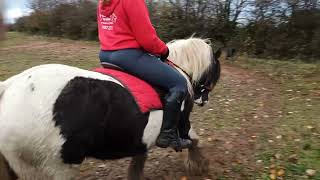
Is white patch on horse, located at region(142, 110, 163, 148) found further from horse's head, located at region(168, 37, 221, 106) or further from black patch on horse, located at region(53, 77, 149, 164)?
horse's head, located at region(168, 37, 221, 106)

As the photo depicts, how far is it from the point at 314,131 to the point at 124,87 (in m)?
4.10

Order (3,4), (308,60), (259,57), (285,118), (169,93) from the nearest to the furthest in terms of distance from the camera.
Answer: (3,4) → (169,93) → (285,118) → (308,60) → (259,57)

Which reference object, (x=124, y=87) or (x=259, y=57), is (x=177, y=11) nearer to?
(x=259, y=57)

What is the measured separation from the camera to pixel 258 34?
57.4ft

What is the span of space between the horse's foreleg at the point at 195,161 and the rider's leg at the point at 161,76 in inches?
37.5

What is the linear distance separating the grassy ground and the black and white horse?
95 cm

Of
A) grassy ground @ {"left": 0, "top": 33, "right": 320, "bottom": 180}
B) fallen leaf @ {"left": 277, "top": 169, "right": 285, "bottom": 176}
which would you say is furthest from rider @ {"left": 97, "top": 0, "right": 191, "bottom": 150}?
fallen leaf @ {"left": 277, "top": 169, "right": 285, "bottom": 176}

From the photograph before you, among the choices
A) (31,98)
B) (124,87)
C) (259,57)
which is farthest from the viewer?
(259,57)

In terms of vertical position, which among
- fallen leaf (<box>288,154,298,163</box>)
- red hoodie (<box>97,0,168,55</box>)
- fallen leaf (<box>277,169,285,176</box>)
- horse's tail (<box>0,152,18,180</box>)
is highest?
red hoodie (<box>97,0,168,55</box>)

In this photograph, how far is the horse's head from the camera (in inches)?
212

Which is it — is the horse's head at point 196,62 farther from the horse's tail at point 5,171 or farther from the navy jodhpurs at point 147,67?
the horse's tail at point 5,171

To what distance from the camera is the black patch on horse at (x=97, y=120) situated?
4.04 metres

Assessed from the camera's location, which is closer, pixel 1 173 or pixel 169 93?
pixel 1 173

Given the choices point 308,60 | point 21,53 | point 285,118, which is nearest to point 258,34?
point 308,60
